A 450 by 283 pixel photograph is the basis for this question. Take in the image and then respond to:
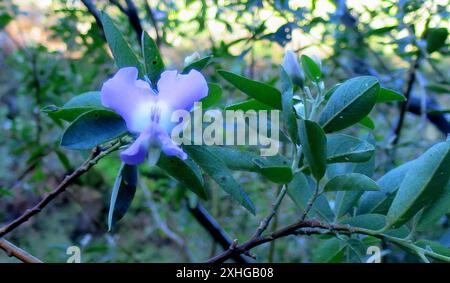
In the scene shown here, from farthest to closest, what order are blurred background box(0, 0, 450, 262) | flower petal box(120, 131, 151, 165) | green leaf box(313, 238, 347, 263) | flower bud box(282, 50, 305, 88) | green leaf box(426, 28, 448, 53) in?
blurred background box(0, 0, 450, 262)
green leaf box(426, 28, 448, 53)
green leaf box(313, 238, 347, 263)
flower bud box(282, 50, 305, 88)
flower petal box(120, 131, 151, 165)

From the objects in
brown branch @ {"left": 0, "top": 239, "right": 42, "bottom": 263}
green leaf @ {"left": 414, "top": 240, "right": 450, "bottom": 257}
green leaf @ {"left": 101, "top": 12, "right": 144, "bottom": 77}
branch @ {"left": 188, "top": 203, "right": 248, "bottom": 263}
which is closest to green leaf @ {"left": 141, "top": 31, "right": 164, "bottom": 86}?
green leaf @ {"left": 101, "top": 12, "right": 144, "bottom": 77}

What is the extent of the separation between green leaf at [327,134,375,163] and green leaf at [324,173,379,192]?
2cm

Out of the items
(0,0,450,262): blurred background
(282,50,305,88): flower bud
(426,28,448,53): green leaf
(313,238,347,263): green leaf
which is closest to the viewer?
(282,50,305,88): flower bud

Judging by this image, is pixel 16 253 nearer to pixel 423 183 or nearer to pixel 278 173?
pixel 278 173

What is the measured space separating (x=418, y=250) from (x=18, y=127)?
1.43m

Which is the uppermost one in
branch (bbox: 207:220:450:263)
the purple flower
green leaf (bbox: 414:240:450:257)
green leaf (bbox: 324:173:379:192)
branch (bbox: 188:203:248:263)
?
the purple flower

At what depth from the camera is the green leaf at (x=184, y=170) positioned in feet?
1.71

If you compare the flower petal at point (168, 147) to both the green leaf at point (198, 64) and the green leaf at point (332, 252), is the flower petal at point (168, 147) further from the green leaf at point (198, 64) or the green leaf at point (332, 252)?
the green leaf at point (332, 252)

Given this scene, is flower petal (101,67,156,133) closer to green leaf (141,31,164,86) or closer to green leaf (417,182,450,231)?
green leaf (141,31,164,86)

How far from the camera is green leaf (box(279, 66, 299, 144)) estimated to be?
20.1 inches

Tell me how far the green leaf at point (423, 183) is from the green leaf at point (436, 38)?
56cm

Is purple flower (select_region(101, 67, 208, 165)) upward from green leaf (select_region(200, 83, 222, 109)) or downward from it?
upward
